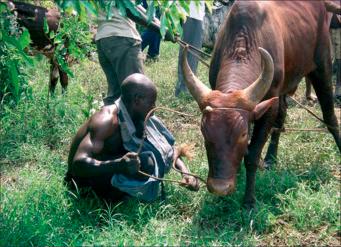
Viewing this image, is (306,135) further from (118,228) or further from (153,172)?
(118,228)

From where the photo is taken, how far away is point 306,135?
5754 mm

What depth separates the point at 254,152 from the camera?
4.38m

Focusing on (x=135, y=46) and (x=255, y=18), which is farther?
(x=135, y=46)

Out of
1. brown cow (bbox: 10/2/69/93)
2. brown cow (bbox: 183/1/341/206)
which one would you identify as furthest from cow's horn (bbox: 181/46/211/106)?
brown cow (bbox: 10/2/69/93)

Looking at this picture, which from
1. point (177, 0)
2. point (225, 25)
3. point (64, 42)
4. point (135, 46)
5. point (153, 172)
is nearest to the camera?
point (177, 0)

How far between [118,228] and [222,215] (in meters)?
0.83

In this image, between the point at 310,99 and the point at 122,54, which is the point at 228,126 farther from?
the point at 310,99

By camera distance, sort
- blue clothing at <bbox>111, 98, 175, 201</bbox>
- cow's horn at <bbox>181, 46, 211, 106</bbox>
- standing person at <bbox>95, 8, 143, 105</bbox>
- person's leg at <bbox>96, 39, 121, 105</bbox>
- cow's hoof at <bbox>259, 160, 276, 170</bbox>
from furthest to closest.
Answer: person's leg at <bbox>96, 39, 121, 105</bbox>, standing person at <bbox>95, 8, 143, 105</bbox>, cow's hoof at <bbox>259, 160, 276, 170</bbox>, blue clothing at <bbox>111, 98, 175, 201</bbox>, cow's horn at <bbox>181, 46, 211, 106</bbox>

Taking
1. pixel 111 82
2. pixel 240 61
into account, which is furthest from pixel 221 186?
pixel 111 82

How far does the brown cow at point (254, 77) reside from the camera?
378cm

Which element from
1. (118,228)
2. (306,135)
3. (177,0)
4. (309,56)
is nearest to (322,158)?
(306,135)

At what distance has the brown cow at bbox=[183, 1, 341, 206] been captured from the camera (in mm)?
3775

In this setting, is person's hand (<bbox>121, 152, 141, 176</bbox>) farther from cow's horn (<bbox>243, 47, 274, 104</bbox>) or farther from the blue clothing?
cow's horn (<bbox>243, 47, 274, 104</bbox>)

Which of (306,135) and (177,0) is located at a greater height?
(177,0)
